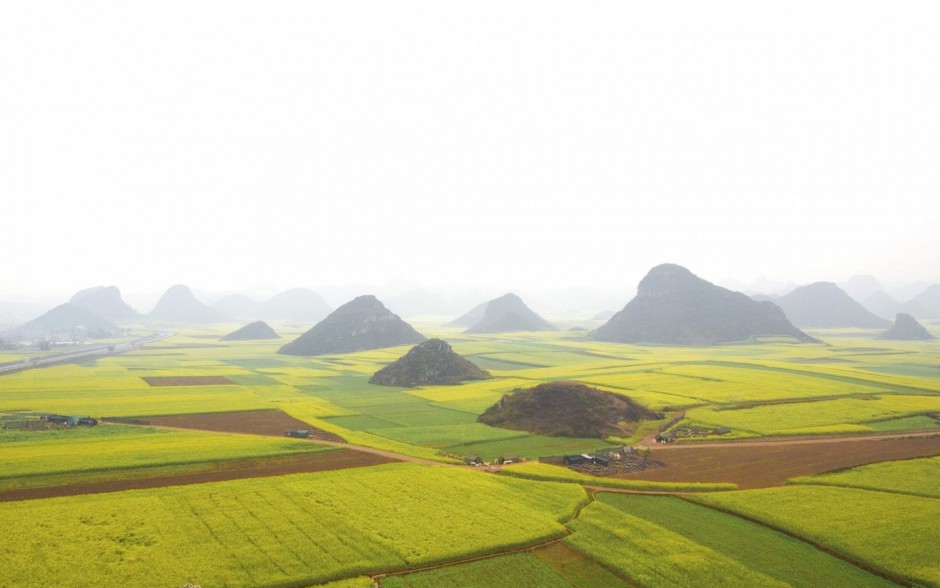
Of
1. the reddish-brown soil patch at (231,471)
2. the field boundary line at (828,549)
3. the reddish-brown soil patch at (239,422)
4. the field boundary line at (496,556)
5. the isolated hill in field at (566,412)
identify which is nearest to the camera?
the field boundary line at (496,556)

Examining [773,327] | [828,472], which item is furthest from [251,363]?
[773,327]

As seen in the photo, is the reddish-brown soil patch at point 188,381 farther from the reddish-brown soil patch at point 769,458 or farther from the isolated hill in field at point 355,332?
the reddish-brown soil patch at point 769,458

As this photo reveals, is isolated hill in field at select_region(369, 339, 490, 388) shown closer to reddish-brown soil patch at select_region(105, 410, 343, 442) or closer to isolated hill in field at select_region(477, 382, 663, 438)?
reddish-brown soil patch at select_region(105, 410, 343, 442)

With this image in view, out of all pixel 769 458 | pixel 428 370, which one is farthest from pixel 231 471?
pixel 428 370

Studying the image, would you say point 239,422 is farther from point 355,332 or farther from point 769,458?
point 355,332

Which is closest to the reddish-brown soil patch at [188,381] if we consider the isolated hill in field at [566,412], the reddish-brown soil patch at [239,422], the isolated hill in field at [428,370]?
the isolated hill in field at [428,370]

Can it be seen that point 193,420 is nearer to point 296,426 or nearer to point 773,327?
A: point 296,426
